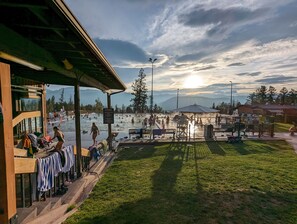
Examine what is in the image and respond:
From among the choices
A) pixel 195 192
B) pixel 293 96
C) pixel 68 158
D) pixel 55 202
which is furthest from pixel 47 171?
pixel 293 96

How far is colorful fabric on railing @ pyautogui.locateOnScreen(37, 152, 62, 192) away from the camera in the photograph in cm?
A: 430

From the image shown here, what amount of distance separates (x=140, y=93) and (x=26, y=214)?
5468cm

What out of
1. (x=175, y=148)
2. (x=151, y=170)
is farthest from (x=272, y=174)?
(x=175, y=148)

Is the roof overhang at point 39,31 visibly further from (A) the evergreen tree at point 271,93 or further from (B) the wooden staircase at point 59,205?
(A) the evergreen tree at point 271,93

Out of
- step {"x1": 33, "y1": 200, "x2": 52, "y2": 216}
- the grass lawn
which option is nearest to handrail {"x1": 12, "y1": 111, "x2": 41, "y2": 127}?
the grass lawn

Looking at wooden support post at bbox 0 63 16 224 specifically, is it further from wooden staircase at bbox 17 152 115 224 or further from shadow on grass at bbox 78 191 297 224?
shadow on grass at bbox 78 191 297 224

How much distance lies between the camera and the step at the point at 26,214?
349 cm

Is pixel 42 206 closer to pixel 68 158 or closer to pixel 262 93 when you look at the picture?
pixel 68 158

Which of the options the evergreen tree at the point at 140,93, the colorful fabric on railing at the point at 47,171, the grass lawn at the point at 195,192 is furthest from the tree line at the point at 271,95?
the colorful fabric on railing at the point at 47,171

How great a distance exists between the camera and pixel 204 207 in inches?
176

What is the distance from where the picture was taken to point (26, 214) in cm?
365

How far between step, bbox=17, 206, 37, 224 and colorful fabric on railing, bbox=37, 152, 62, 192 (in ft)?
1.72

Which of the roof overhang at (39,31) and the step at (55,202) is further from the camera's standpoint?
Result: the step at (55,202)

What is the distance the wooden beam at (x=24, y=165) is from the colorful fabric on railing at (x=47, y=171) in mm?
207
